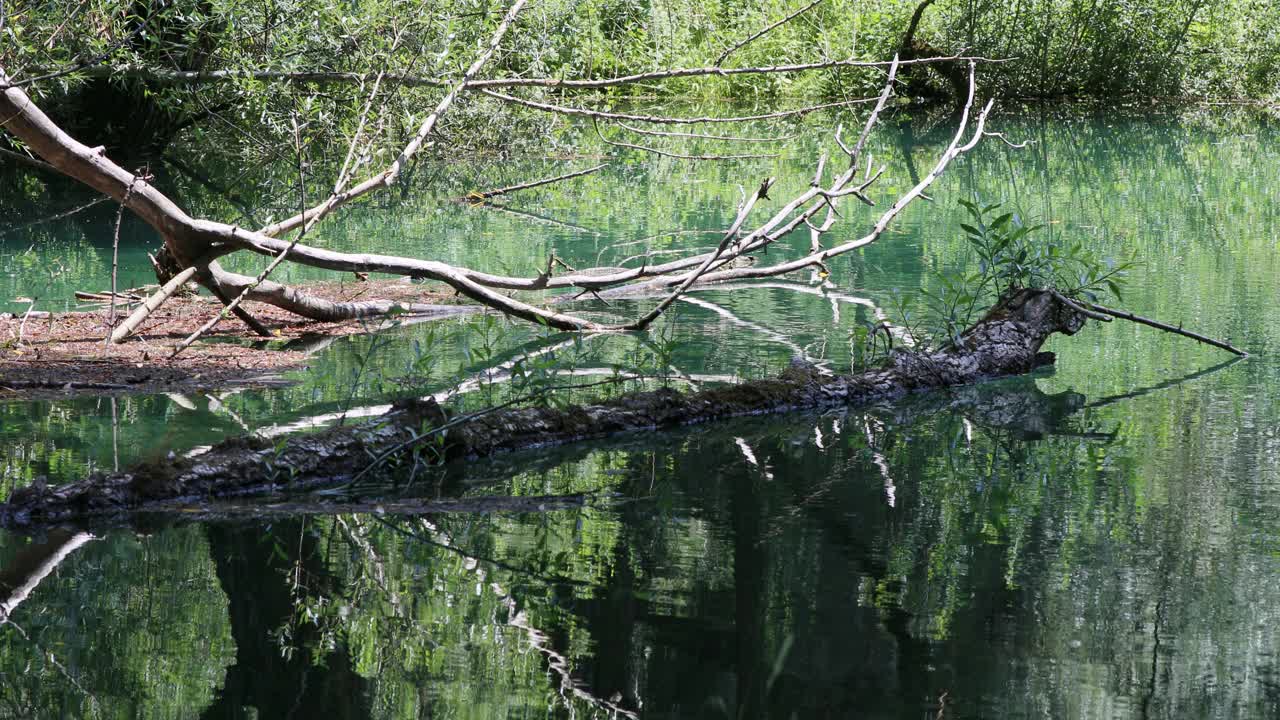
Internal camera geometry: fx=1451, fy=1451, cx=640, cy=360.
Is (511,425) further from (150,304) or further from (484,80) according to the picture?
(484,80)

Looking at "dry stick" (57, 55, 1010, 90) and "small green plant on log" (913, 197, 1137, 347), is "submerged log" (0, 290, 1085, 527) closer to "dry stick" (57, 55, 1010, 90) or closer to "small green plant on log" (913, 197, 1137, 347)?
"small green plant on log" (913, 197, 1137, 347)

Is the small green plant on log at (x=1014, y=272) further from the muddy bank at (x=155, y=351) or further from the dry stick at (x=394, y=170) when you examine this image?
the muddy bank at (x=155, y=351)

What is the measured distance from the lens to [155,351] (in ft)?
23.9

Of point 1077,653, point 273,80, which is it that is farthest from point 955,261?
point 1077,653

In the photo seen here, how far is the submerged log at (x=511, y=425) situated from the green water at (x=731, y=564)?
14cm

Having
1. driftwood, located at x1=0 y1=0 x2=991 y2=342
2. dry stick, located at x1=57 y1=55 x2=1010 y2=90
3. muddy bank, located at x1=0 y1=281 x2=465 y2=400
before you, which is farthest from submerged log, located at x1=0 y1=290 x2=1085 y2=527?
muddy bank, located at x1=0 y1=281 x2=465 y2=400

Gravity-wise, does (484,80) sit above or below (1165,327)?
above

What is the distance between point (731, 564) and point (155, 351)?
4068mm

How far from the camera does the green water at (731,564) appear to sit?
3482 mm

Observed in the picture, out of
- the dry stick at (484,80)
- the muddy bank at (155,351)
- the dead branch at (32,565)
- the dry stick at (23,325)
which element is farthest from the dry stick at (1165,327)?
the dry stick at (23,325)

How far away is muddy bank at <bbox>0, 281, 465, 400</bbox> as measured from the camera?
655 centimetres

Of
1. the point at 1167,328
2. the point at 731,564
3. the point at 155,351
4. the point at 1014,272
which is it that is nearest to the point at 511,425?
the point at 731,564

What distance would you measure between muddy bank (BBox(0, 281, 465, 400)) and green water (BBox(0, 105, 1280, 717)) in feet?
0.73

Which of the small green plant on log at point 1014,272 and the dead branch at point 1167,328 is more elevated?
the small green plant on log at point 1014,272
